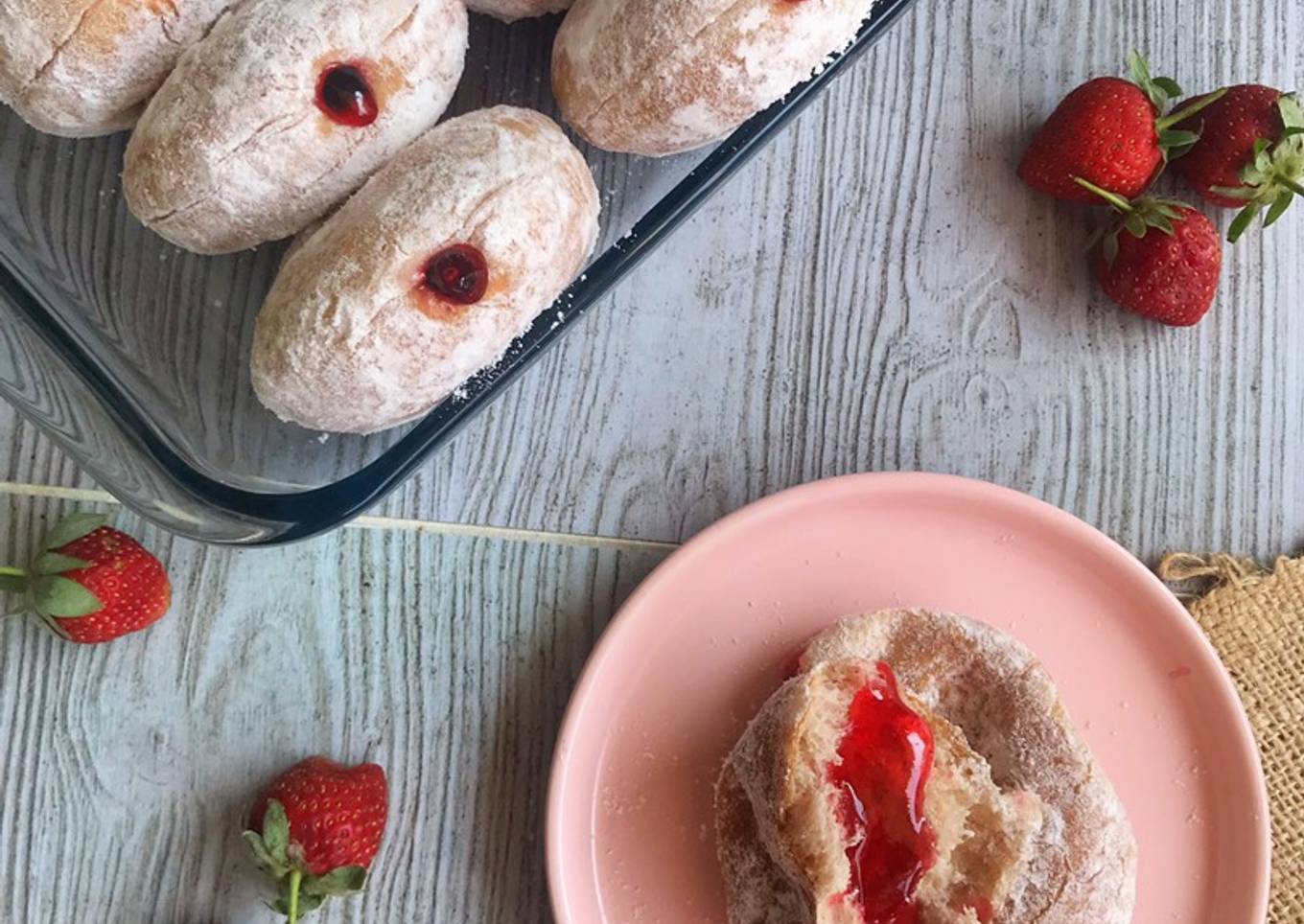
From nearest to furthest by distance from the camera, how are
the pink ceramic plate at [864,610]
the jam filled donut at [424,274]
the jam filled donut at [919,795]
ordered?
the jam filled donut at [424,274] → the jam filled donut at [919,795] → the pink ceramic plate at [864,610]

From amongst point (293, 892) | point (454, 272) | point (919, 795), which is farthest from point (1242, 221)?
point (293, 892)

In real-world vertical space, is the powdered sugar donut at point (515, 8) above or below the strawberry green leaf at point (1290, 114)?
below

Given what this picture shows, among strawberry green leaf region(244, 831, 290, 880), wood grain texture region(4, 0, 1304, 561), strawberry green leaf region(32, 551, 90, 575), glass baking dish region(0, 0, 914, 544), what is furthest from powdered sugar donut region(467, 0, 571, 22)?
strawberry green leaf region(244, 831, 290, 880)

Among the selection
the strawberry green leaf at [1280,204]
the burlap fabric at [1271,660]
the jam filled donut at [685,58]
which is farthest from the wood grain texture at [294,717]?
the strawberry green leaf at [1280,204]

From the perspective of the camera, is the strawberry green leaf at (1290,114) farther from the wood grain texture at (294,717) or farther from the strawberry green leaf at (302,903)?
the strawberry green leaf at (302,903)

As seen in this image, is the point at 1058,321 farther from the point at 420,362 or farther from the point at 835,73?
the point at 420,362
